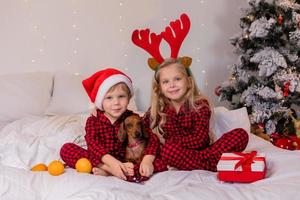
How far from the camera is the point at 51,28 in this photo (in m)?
3.10

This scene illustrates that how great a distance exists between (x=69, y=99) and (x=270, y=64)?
1.29m

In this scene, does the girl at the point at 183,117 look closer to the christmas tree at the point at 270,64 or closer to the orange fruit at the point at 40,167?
the orange fruit at the point at 40,167

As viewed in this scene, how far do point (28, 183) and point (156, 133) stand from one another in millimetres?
702

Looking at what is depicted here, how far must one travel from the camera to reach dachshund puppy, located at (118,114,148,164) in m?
1.81

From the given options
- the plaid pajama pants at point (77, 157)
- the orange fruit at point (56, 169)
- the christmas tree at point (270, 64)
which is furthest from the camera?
the christmas tree at point (270, 64)

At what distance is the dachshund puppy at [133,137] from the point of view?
1811mm

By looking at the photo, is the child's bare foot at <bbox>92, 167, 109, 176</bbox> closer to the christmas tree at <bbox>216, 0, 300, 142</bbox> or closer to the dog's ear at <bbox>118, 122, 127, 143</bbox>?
the dog's ear at <bbox>118, 122, 127, 143</bbox>

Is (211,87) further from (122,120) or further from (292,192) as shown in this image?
(292,192)

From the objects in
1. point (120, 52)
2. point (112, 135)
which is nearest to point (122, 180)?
point (112, 135)

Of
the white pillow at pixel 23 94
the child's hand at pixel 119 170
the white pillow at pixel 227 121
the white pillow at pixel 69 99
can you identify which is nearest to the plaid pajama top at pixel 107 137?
the child's hand at pixel 119 170

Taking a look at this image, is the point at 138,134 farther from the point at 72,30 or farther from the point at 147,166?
the point at 72,30

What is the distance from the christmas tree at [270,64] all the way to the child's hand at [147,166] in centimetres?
120

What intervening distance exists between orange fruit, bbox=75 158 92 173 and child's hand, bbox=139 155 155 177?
0.22 metres

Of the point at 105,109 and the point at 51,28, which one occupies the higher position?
the point at 51,28
